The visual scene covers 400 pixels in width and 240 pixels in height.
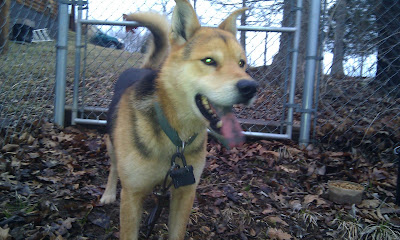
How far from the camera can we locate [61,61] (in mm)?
3627

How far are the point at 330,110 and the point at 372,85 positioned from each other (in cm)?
66

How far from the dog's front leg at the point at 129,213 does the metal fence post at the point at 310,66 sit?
94.0 inches

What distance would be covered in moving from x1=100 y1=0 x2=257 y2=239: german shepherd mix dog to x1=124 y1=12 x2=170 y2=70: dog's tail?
52 centimetres

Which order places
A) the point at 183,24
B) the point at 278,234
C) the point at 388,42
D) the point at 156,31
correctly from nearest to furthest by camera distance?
the point at 183,24
the point at 278,234
the point at 156,31
the point at 388,42

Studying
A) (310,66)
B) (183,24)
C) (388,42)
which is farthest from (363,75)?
(183,24)

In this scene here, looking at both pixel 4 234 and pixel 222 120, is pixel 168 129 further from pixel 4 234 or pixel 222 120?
pixel 4 234

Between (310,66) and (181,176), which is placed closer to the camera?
(181,176)

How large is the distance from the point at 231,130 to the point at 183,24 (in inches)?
31.2

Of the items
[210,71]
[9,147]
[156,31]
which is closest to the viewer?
[210,71]

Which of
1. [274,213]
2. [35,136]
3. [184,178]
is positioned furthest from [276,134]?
[35,136]

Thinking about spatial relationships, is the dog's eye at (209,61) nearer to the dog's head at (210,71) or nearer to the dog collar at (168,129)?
the dog's head at (210,71)

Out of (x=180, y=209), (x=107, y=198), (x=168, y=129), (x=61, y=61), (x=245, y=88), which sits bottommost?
(x=107, y=198)

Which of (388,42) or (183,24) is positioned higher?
(388,42)

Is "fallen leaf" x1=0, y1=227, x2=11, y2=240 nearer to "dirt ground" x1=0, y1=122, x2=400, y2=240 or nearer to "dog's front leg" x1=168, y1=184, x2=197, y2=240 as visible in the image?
"dirt ground" x1=0, y1=122, x2=400, y2=240
